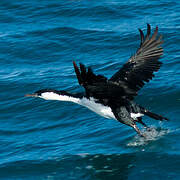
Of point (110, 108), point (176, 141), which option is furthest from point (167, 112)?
point (110, 108)

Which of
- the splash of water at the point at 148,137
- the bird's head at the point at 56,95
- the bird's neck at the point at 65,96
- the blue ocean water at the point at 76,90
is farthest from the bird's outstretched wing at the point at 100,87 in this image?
the blue ocean water at the point at 76,90

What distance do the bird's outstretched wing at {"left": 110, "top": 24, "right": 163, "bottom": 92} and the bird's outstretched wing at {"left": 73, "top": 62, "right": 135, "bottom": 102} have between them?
18 centimetres

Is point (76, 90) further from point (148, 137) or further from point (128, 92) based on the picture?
point (128, 92)

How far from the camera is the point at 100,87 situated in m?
9.59

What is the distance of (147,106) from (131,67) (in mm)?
3003

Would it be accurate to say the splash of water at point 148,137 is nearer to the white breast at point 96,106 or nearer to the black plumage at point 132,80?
the black plumage at point 132,80

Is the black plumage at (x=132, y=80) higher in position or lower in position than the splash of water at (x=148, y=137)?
higher

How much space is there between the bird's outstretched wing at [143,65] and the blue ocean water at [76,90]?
5.13 ft

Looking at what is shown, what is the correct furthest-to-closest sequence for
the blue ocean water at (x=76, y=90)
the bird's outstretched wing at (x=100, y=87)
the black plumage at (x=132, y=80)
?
1. the blue ocean water at (x=76, y=90)
2. the black plumage at (x=132, y=80)
3. the bird's outstretched wing at (x=100, y=87)

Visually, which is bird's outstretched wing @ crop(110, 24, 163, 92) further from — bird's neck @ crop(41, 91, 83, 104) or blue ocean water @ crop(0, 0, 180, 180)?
blue ocean water @ crop(0, 0, 180, 180)

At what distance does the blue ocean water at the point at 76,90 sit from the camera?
10.8 metres

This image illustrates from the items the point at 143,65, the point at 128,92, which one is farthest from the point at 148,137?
the point at 143,65

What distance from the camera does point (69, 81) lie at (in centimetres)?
1500

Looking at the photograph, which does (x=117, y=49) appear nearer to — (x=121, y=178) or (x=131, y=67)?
(x=131, y=67)
